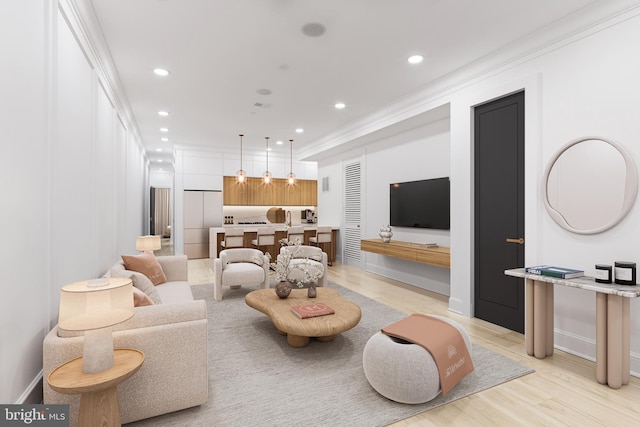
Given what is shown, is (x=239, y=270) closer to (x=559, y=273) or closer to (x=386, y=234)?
(x=386, y=234)

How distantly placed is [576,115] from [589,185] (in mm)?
683

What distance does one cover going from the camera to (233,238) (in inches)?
283

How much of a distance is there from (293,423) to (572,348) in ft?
9.21

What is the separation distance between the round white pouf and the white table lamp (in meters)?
1.68

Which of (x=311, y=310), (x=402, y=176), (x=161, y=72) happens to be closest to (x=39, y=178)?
(x=311, y=310)

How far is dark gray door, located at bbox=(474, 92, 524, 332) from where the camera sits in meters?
3.60

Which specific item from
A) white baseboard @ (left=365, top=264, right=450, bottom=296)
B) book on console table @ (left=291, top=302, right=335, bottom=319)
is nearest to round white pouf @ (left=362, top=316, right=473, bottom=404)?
book on console table @ (left=291, top=302, right=335, bottom=319)

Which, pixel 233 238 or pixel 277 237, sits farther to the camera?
pixel 277 237

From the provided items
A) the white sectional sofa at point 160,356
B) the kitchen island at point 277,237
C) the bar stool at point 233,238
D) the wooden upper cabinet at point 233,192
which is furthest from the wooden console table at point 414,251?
the wooden upper cabinet at point 233,192

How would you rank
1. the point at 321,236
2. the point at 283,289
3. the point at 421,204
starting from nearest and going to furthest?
the point at 283,289 → the point at 421,204 → the point at 321,236

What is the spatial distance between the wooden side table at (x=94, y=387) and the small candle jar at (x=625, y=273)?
3.47m

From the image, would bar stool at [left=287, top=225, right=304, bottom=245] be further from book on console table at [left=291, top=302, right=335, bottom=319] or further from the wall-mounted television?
book on console table at [left=291, top=302, right=335, bottom=319]

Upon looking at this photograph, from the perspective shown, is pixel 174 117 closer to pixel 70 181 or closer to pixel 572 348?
pixel 70 181

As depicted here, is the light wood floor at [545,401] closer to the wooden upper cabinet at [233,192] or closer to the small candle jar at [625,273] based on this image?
the small candle jar at [625,273]
